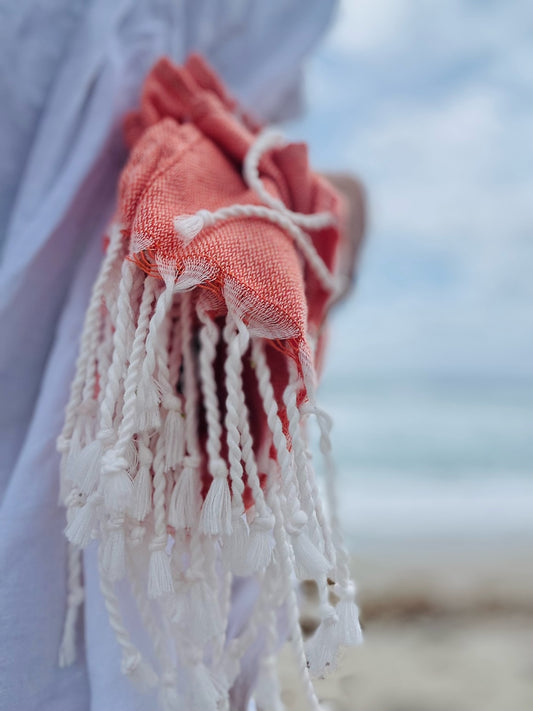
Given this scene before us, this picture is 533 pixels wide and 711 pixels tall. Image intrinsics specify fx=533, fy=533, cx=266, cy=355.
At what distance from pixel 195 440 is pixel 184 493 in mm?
34

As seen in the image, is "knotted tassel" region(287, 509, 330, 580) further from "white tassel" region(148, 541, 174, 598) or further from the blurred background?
the blurred background

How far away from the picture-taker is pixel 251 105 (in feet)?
1.90

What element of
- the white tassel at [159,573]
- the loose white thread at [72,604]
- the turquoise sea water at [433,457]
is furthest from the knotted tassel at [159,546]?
the turquoise sea water at [433,457]

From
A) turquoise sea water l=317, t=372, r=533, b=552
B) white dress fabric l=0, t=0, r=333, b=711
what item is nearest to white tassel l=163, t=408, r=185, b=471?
white dress fabric l=0, t=0, r=333, b=711

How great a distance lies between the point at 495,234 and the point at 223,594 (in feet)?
9.17

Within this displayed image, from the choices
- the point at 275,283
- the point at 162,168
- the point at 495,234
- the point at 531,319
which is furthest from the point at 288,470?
the point at 531,319

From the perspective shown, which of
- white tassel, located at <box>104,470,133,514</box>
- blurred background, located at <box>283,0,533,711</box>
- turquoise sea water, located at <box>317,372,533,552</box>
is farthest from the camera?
turquoise sea water, located at <box>317,372,533,552</box>

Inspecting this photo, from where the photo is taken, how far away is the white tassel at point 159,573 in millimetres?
290

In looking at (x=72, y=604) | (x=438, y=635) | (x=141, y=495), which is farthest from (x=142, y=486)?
(x=438, y=635)

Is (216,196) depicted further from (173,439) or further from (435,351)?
(435,351)

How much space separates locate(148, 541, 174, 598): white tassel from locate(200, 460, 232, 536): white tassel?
1.1 inches

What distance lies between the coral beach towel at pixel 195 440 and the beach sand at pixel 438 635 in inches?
3.3

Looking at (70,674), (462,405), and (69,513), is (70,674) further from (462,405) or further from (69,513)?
(462,405)

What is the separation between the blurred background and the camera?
0.83m
